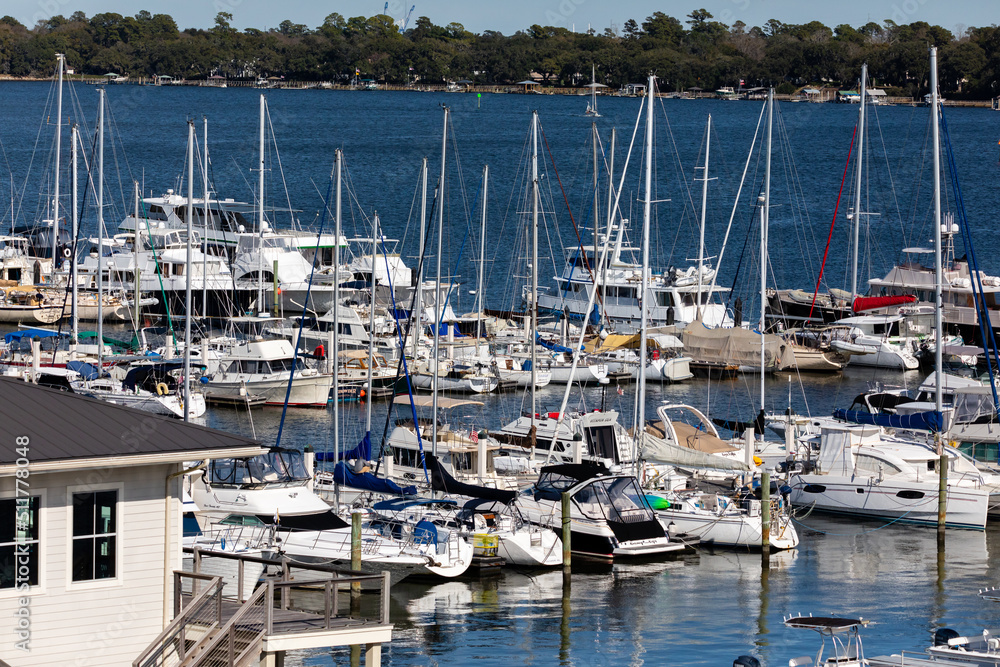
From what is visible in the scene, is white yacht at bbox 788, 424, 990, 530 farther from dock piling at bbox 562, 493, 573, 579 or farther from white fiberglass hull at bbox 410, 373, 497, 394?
white fiberglass hull at bbox 410, 373, 497, 394

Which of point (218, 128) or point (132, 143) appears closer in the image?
point (132, 143)

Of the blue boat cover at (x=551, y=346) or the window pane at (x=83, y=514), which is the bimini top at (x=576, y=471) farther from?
the blue boat cover at (x=551, y=346)

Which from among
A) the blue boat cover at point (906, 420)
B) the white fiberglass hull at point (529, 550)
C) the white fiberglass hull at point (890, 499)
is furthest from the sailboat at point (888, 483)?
the white fiberglass hull at point (529, 550)

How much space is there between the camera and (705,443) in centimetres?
3794

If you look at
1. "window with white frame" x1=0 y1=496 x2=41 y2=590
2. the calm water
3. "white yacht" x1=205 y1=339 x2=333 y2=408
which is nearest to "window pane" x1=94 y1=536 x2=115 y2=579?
"window with white frame" x1=0 y1=496 x2=41 y2=590

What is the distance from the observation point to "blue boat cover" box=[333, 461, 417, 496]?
1288 inches

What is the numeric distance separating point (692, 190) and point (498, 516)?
92305mm

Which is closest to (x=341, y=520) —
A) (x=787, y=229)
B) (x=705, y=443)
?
(x=705, y=443)

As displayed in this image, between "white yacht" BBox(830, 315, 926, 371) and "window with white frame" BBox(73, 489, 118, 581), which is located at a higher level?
"window with white frame" BBox(73, 489, 118, 581)

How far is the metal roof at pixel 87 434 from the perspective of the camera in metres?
14.0

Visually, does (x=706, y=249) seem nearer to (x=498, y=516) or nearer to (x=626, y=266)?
(x=626, y=266)

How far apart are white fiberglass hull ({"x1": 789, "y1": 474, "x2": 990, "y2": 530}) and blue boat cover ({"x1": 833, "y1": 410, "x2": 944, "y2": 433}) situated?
414cm

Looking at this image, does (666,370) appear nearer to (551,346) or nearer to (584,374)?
(584,374)

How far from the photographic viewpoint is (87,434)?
14375mm
